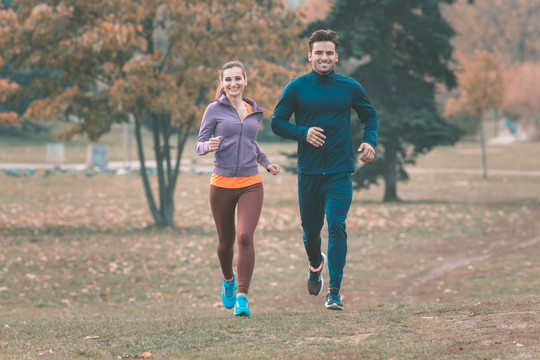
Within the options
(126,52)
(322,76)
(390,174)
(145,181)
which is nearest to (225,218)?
(322,76)

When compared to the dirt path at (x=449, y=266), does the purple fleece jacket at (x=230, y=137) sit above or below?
above

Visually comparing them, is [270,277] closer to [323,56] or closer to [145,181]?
[145,181]

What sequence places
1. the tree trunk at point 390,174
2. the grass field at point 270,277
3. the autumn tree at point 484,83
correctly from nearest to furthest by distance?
the grass field at point 270,277 < the tree trunk at point 390,174 < the autumn tree at point 484,83

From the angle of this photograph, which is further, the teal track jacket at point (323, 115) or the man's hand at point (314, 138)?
the teal track jacket at point (323, 115)

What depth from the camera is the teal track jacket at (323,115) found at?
606 cm

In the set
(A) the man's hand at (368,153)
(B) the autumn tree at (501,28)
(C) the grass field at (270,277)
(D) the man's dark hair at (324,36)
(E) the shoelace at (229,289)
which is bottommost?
(C) the grass field at (270,277)

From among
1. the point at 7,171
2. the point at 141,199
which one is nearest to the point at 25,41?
the point at 141,199

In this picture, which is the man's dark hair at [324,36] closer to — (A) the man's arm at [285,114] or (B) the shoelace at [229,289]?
(A) the man's arm at [285,114]

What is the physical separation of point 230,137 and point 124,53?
9850mm

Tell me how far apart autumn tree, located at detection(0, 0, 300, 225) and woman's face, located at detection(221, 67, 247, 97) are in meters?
9.29

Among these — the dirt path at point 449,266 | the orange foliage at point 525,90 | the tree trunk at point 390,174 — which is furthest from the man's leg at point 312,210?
the orange foliage at point 525,90

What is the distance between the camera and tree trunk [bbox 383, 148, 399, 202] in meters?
22.4

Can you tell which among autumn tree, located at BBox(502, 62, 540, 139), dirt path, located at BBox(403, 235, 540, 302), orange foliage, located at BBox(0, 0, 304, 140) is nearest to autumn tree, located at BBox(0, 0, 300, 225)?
orange foliage, located at BBox(0, 0, 304, 140)

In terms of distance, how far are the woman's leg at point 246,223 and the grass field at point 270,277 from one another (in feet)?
1.30
